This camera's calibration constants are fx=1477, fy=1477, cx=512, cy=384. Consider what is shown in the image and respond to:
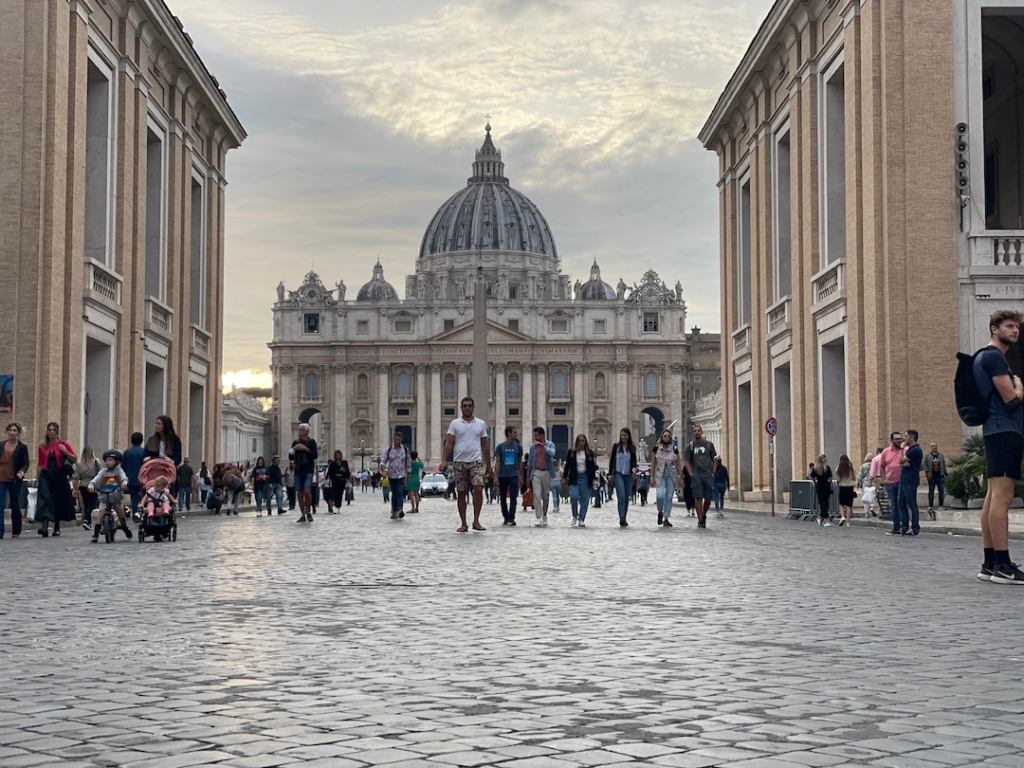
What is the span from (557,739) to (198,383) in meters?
35.4

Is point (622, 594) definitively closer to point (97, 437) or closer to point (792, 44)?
point (97, 437)

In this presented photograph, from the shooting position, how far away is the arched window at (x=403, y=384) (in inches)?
5541

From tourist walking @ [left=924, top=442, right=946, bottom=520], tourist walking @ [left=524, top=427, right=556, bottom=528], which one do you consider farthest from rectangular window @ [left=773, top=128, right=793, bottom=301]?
tourist walking @ [left=524, top=427, right=556, bottom=528]

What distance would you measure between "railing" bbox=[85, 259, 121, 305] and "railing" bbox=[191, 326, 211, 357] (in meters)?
9.35

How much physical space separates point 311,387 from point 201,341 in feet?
336

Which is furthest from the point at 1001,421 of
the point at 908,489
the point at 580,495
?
the point at 580,495

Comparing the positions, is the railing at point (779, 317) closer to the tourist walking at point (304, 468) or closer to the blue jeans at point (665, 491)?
the blue jeans at point (665, 491)

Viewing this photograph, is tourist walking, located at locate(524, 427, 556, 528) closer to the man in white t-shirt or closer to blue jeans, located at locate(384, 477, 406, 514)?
the man in white t-shirt

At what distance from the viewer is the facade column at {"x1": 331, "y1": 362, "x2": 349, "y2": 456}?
139625 millimetres

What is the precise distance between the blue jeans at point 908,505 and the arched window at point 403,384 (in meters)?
122

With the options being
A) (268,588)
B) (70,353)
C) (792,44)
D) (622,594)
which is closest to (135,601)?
(268,588)

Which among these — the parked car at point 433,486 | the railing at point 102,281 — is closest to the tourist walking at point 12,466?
the railing at point 102,281

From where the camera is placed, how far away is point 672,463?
2302 cm

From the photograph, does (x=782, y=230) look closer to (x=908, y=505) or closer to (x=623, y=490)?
(x=623, y=490)
